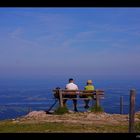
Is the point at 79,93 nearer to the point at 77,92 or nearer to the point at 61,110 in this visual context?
the point at 77,92

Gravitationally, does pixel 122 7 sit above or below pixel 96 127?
above

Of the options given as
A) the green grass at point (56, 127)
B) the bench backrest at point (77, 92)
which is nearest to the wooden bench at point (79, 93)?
the bench backrest at point (77, 92)

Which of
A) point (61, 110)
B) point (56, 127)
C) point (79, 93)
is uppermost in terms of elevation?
point (79, 93)

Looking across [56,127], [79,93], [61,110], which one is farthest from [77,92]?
[56,127]

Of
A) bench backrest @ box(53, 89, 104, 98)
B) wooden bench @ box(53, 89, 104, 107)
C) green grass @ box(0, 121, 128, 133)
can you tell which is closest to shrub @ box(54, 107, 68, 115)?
wooden bench @ box(53, 89, 104, 107)

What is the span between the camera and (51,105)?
13320 millimetres

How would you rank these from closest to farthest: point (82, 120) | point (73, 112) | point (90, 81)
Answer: point (82, 120)
point (73, 112)
point (90, 81)

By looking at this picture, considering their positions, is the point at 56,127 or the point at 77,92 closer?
the point at 56,127

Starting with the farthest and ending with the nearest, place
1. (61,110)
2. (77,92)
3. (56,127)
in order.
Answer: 1. (77,92)
2. (61,110)
3. (56,127)

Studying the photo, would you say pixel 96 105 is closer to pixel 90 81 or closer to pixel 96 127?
pixel 90 81

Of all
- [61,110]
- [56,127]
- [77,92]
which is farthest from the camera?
[77,92]
